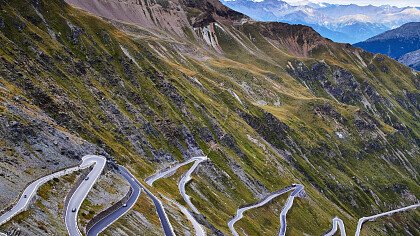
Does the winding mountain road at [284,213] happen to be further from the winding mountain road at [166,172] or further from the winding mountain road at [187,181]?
the winding mountain road at [166,172]

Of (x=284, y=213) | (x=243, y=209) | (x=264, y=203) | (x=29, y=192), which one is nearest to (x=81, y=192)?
(x=29, y=192)

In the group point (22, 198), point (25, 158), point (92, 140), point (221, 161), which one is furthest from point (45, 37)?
point (22, 198)

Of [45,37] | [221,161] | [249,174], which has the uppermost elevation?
[45,37]

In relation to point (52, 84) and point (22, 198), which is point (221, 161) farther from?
point (22, 198)

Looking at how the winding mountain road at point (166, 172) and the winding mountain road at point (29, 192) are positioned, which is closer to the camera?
the winding mountain road at point (29, 192)

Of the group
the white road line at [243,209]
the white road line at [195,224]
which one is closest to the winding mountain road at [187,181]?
the white road line at [195,224]

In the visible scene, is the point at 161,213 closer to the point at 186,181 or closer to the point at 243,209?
the point at 186,181

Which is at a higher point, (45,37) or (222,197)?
(45,37)
